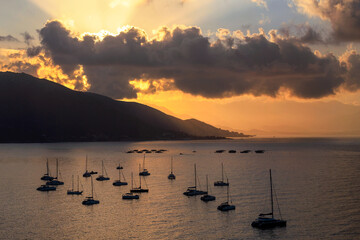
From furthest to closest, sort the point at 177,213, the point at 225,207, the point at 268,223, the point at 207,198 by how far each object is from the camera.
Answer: the point at 207,198 → the point at 225,207 → the point at 177,213 → the point at 268,223

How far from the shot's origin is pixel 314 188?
134000 millimetres

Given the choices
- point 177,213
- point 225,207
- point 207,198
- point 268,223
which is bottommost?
point 268,223

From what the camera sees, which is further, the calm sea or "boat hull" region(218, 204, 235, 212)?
"boat hull" region(218, 204, 235, 212)

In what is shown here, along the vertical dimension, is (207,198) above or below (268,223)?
above

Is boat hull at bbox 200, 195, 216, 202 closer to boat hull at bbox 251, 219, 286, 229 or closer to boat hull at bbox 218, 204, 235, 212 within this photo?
boat hull at bbox 218, 204, 235, 212

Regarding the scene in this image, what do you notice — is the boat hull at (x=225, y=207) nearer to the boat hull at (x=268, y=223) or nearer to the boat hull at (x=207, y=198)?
the boat hull at (x=207, y=198)

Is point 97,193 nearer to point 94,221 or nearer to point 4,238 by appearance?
point 94,221

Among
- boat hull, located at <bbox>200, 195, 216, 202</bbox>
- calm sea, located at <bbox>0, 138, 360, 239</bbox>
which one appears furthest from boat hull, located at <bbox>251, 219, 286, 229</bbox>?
boat hull, located at <bbox>200, 195, 216, 202</bbox>

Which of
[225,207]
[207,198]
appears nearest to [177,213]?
[225,207]

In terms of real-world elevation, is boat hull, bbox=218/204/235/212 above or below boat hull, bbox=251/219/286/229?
above

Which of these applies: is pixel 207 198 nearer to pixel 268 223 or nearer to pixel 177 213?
pixel 177 213

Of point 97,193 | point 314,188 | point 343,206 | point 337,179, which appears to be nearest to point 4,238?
point 97,193

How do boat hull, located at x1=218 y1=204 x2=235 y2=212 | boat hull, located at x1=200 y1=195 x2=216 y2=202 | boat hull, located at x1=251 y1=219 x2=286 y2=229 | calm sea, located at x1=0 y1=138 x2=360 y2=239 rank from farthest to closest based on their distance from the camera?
boat hull, located at x1=200 y1=195 x2=216 y2=202
boat hull, located at x1=218 y1=204 x2=235 y2=212
boat hull, located at x1=251 y1=219 x2=286 y2=229
calm sea, located at x1=0 y1=138 x2=360 y2=239

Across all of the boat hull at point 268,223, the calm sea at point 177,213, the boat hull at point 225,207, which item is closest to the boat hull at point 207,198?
the calm sea at point 177,213
